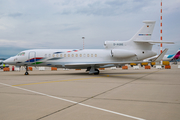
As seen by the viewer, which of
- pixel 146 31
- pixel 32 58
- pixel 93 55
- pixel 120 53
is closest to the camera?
pixel 32 58

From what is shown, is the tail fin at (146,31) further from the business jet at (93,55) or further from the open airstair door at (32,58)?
the open airstair door at (32,58)

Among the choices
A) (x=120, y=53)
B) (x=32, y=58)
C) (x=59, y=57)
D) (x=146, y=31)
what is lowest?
(x=32, y=58)

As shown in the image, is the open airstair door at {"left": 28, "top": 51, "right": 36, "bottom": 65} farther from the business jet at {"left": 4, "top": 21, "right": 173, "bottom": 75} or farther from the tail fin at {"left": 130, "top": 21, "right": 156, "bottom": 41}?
the tail fin at {"left": 130, "top": 21, "right": 156, "bottom": 41}

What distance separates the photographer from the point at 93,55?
19344 millimetres

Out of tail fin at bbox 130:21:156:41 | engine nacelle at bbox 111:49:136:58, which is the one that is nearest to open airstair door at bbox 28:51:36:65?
engine nacelle at bbox 111:49:136:58

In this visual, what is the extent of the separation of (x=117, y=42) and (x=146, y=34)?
3.92 m

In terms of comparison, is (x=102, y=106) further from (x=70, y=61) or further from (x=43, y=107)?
(x=70, y=61)

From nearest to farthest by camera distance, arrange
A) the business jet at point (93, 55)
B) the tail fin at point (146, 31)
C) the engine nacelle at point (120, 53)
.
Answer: the business jet at point (93, 55)
the engine nacelle at point (120, 53)
the tail fin at point (146, 31)

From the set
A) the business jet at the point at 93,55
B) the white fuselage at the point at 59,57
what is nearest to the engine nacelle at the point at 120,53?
the business jet at the point at 93,55

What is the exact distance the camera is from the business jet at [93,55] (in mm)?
18656

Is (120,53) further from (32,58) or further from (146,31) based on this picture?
(32,58)

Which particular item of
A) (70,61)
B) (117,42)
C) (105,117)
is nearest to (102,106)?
(105,117)

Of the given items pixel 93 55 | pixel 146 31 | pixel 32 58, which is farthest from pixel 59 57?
pixel 146 31

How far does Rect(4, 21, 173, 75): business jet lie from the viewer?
61.2 ft
